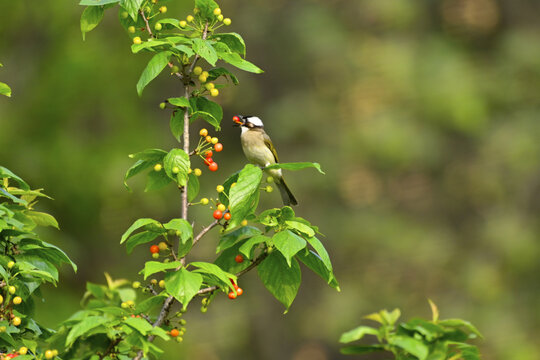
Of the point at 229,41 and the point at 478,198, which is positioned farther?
the point at 478,198

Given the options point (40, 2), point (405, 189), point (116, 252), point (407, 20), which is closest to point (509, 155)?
point (405, 189)

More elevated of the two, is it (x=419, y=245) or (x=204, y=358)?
(x=419, y=245)

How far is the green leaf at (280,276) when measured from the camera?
1.87m

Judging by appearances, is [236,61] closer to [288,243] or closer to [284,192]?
[288,243]

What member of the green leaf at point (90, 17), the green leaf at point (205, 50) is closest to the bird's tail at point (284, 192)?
the green leaf at point (90, 17)

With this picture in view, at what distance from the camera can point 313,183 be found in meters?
8.82

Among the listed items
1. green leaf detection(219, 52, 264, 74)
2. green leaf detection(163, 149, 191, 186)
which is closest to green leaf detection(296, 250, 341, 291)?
green leaf detection(163, 149, 191, 186)

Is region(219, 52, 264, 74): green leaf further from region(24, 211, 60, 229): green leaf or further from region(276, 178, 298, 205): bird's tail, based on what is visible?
region(276, 178, 298, 205): bird's tail

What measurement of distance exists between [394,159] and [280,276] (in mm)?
7159

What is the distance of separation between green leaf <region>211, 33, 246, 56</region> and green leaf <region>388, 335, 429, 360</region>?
79 cm

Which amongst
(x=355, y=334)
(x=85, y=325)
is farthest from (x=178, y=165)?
(x=355, y=334)

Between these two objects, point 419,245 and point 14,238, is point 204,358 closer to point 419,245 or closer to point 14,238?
point 419,245

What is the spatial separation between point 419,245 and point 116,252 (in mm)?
3470

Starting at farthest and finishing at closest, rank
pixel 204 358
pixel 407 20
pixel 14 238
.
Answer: pixel 407 20
pixel 204 358
pixel 14 238
